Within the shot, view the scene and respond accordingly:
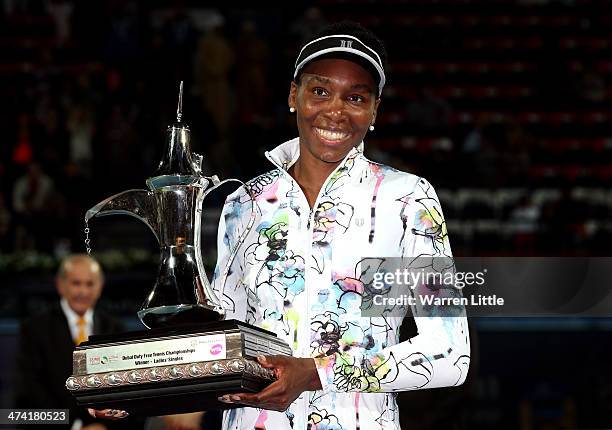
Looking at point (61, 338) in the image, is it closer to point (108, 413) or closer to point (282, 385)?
point (108, 413)

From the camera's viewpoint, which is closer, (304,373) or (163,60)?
(304,373)

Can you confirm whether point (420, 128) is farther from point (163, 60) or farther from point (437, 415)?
point (437, 415)

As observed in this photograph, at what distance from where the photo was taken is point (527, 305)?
3.09 meters

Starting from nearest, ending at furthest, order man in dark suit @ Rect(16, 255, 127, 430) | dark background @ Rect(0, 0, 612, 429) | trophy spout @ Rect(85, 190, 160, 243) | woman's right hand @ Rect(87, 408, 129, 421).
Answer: woman's right hand @ Rect(87, 408, 129, 421) < trophy spout @ Rect(85, 190, 160, 243) < man in dark suit @ Rect(16, 255, 127, 430) < dark background @ Rect(0, 0, 612, 429)

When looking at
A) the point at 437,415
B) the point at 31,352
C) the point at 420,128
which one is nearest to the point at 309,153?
the point at 437,415

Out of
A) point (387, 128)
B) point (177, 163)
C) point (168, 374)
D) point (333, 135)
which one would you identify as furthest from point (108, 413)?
point (387, 128)

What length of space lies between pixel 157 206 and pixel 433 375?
0.63 metres

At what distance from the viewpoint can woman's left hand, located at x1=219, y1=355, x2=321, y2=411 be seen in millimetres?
2031

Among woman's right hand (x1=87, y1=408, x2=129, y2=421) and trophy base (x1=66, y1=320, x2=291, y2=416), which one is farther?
woman's right hand (x1=87, y1=408, x2=129, y2=421)

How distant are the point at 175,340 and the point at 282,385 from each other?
21 cm

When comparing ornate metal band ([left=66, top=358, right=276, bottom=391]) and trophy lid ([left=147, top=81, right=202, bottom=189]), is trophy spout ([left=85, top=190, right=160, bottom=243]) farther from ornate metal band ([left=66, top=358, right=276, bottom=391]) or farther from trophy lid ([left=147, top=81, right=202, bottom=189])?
ornate metal band ([left=66, top=358, right=276, bottom=391])

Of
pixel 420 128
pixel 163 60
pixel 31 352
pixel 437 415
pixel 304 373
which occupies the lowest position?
pixel 304 373

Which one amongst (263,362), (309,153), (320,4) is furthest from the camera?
(320,4)

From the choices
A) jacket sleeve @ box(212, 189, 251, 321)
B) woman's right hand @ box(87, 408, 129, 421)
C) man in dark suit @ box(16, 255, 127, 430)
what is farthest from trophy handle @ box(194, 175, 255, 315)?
man in dark suit @ box(16, 255, 127, 430)
